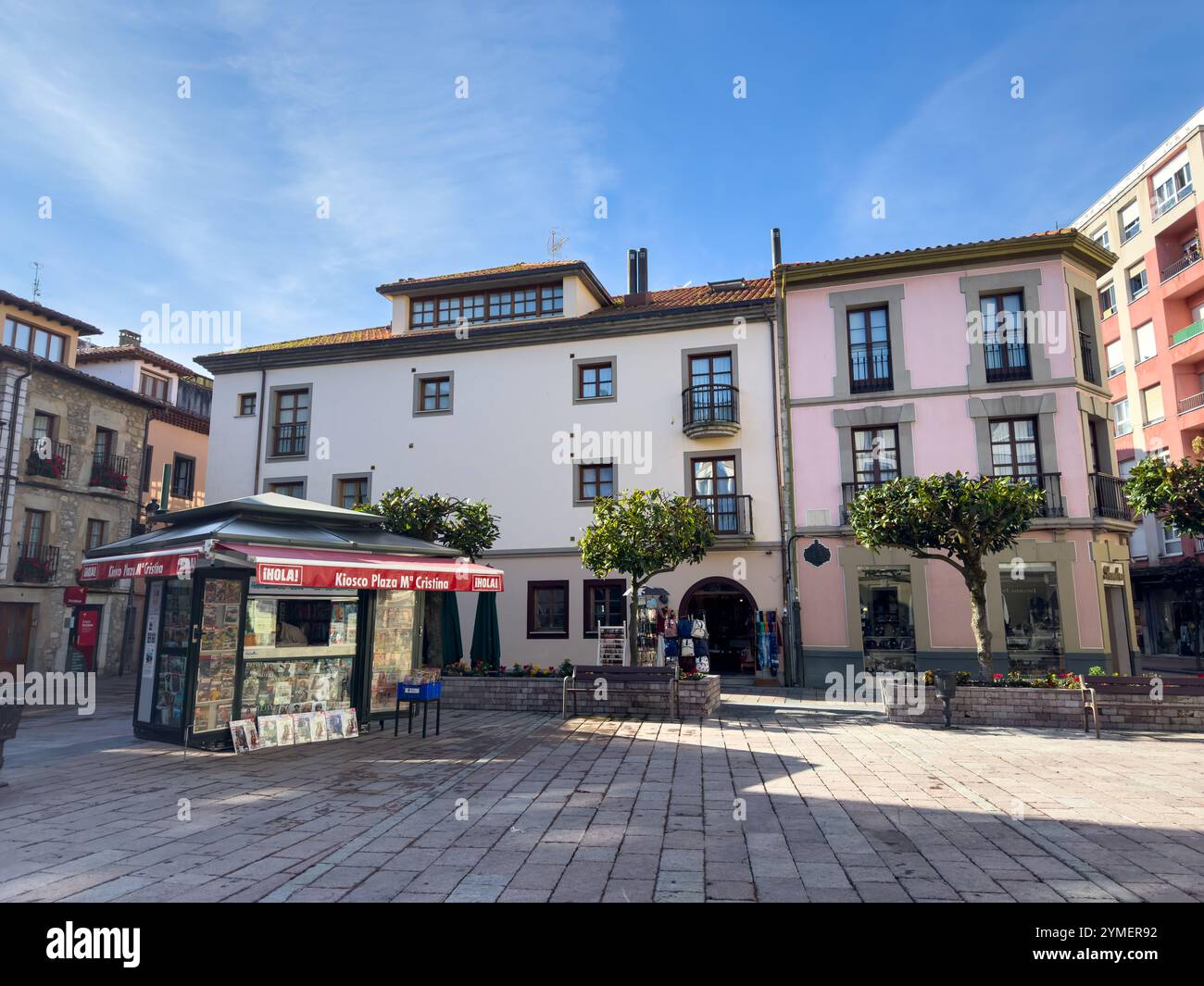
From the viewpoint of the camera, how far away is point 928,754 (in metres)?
10.3

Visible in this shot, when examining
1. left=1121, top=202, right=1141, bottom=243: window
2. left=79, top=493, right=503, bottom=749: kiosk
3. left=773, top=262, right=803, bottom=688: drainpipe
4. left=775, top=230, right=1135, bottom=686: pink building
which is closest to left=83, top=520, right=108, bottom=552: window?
left=79, top=493, right=503, bottom=749: kiosk

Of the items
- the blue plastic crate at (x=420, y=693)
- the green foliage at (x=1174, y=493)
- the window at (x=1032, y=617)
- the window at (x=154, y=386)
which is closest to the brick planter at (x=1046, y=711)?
the green foliage at (x=1174, y=493)

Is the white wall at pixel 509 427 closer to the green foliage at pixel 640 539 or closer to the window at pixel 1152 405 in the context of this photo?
the green foliage at pixel 640 539

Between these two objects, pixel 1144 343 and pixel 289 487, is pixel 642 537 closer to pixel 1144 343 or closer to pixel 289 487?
pixel 289 487

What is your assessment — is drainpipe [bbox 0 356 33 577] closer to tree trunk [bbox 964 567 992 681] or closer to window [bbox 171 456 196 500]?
window [bbox 171 456 196 500]

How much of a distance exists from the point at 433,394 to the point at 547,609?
794 centimetres

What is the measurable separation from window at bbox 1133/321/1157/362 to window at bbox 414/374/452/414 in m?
28.0

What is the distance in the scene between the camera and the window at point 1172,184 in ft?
94.1

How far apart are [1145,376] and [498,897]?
3528 centimetres

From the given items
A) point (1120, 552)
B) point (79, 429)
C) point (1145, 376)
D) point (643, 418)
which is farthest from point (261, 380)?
point (1145, 376)

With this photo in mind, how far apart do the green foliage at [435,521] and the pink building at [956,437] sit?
8.34 meters

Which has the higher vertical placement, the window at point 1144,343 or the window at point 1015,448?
the window at point 1144,343

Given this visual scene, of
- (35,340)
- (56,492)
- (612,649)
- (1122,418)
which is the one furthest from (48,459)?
(1122,418)

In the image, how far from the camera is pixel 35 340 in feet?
78.2
